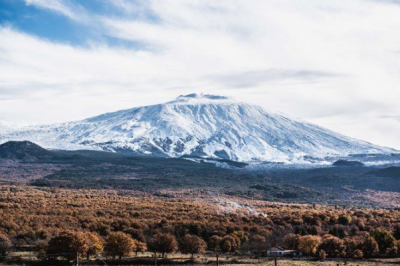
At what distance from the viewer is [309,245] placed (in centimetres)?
4075

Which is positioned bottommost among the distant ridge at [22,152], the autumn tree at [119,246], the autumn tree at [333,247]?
the autumn tree at [333,247]

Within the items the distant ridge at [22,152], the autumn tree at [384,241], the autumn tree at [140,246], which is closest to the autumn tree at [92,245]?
the autumn tree at [140,246]

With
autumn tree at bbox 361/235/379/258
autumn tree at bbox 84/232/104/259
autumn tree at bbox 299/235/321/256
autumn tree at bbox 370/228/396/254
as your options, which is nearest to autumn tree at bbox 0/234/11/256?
autumn tree at bbox 84/232/104/259

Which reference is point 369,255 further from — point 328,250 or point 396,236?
point 396,236

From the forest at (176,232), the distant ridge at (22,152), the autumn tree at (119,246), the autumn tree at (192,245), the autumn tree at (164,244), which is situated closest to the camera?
the autumn tree at (119,246)

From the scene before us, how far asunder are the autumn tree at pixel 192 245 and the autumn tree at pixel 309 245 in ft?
24.7

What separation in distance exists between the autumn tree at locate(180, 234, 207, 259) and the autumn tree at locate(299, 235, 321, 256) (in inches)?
296

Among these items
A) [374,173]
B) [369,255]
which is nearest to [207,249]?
[369,255]

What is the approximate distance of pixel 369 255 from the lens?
135 feet

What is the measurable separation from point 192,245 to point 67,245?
9.65m

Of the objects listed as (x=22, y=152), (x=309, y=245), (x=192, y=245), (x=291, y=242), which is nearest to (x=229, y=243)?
(x=192, y=245)

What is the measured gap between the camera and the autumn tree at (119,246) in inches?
1436

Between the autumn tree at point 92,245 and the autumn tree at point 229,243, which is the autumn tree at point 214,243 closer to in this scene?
the autumn tree at point 229,243

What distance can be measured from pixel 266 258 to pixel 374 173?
4332 inches
